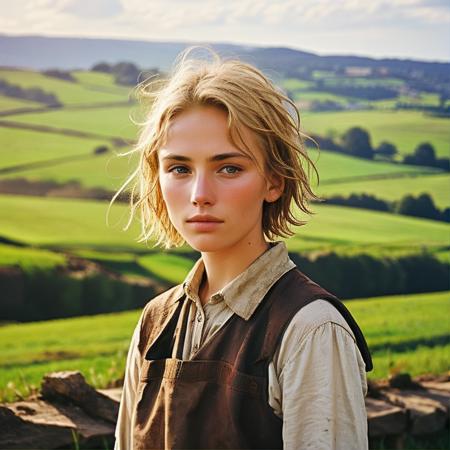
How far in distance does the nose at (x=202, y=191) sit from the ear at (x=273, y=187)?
8.4 inches

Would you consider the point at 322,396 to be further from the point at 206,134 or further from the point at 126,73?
the point at 126,73

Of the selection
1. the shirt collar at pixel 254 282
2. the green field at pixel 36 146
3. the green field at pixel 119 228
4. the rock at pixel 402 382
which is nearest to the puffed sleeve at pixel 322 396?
the shirt collar at pixel 254 282

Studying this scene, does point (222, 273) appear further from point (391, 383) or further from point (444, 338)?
point (444, 338)

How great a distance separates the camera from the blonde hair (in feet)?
7.13

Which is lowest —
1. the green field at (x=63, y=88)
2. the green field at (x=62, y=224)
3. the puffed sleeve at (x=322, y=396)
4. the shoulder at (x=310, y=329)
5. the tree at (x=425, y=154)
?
the puffed sleeve at (x=322, y=396)

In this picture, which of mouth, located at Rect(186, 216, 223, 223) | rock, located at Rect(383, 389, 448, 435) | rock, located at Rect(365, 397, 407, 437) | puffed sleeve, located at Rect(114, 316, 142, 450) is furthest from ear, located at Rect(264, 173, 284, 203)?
rock, located at Rect(383, 389, 448, 435)

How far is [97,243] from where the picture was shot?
486 centimetres

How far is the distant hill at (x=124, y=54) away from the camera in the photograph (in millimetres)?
5199

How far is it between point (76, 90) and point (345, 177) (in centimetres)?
164

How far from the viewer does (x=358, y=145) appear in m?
5.59

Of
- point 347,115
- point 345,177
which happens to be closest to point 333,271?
point 345,177

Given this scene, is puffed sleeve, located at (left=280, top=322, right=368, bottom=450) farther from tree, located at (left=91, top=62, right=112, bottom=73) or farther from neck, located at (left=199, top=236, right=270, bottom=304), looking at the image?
tree, located at (left=91, top=62, right=112, bottom=73)

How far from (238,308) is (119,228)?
282 cm

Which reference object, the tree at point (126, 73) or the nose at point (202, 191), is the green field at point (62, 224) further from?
the nose at point (202, 191)
